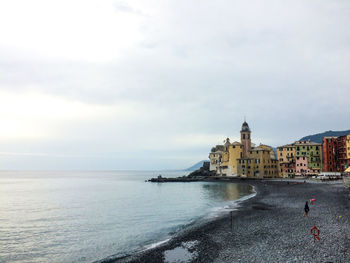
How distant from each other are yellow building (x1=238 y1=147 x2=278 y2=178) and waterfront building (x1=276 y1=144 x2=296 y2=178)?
4.87 metres

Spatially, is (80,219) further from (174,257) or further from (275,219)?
(275,219)

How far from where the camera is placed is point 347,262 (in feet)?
56.7

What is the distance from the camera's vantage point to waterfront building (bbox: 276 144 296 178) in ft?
405

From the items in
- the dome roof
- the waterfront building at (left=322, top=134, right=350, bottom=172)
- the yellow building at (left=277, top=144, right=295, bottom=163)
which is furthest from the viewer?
the dome roof

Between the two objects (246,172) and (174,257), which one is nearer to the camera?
(174,257)

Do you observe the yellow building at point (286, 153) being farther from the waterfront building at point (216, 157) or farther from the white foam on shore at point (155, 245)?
the white foam on shore at point (155, 245)

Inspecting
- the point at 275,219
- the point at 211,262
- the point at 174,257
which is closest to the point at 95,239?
the point at 174,257

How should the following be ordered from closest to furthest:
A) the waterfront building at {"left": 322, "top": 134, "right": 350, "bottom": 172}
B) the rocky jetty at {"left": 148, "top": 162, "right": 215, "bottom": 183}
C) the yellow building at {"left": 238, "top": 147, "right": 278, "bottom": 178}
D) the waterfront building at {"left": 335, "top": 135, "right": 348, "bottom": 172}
Answer: 1. the waterfront building at {"left": 335, "top": 135, "right": 348, "bottom": 172}
2. the waterfront building at {"left": 322, "top": 134, "right": 350, "bottom": 172}
3. the yellow building at {"left": 238, "top": 147, "right": 278, "bottom": 178}
4. the rocky jetty at {"left": 148, "top": 162, "right": 215, "bottom": 183}

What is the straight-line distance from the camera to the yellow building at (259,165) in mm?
128625

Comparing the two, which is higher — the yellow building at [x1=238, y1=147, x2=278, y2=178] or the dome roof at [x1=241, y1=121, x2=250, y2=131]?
the dome roof at [x1=241, y1=121, x2=250, y2=131]

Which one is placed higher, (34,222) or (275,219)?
(275,219)

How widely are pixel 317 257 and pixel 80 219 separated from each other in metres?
37.3

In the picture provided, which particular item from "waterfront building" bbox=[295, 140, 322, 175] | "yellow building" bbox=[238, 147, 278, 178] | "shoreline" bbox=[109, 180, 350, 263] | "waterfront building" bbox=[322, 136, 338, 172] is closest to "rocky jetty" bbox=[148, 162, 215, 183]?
"yellow building" bbox=[238, 147, 278, 178]

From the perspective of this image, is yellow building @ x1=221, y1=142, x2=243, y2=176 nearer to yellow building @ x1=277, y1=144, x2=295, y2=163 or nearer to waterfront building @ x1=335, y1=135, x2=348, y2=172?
yellow building @ x1=277, y1=144, x2=295, y2=163
